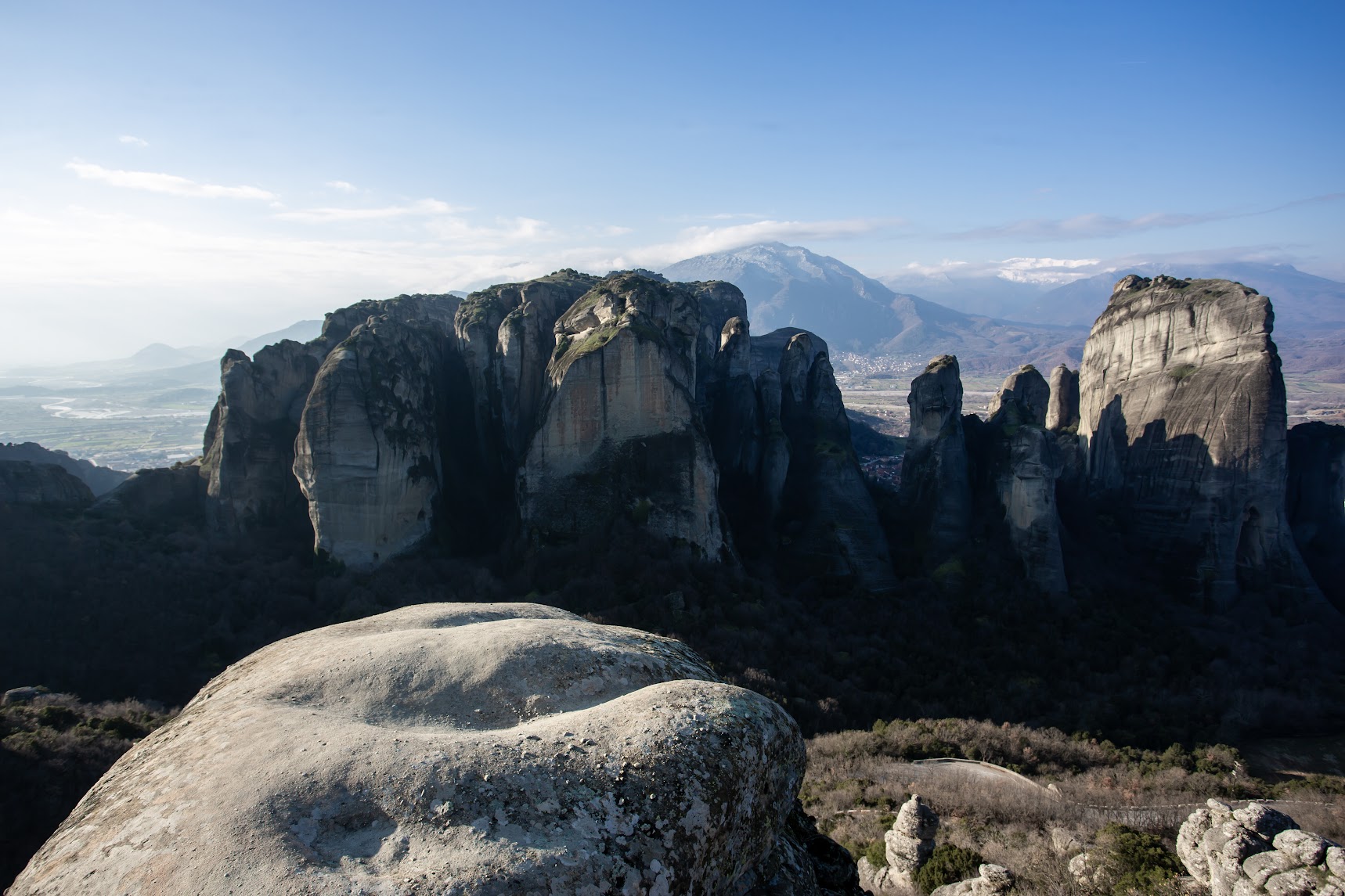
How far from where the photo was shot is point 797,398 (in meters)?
38.9

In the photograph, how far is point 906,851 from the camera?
45.3 ft

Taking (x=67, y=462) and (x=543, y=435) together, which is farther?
(x=67, y=462)

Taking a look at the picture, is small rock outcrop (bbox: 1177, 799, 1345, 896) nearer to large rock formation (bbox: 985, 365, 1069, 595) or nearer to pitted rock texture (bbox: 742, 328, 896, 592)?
large rock formation (bbox: 985, 365, 1069, 595)

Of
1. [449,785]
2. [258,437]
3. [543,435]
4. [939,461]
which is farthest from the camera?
[939,461]

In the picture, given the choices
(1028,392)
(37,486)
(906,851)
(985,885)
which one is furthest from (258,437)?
(1028,392)

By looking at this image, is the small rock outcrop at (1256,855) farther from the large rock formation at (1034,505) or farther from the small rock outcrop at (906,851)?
the large rock formation at (1034,505)

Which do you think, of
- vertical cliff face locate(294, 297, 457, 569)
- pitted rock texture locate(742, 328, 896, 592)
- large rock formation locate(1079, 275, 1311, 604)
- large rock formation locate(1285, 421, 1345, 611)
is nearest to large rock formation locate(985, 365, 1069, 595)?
large rock formation locate(1079, 275, 1311, 604)

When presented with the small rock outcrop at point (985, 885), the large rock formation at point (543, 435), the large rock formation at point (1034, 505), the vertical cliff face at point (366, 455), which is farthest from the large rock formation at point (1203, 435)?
the vertical cliff face at point (366, 455)

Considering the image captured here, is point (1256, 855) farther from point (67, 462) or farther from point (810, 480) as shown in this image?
point (67, 462)

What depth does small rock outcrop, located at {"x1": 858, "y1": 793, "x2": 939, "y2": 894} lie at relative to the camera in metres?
13.6

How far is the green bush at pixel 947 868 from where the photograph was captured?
516 inches

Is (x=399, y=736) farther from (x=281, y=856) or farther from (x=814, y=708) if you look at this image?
(x=814, y=708)

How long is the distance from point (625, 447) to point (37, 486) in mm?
28083

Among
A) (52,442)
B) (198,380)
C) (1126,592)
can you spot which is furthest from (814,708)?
(198,380)
